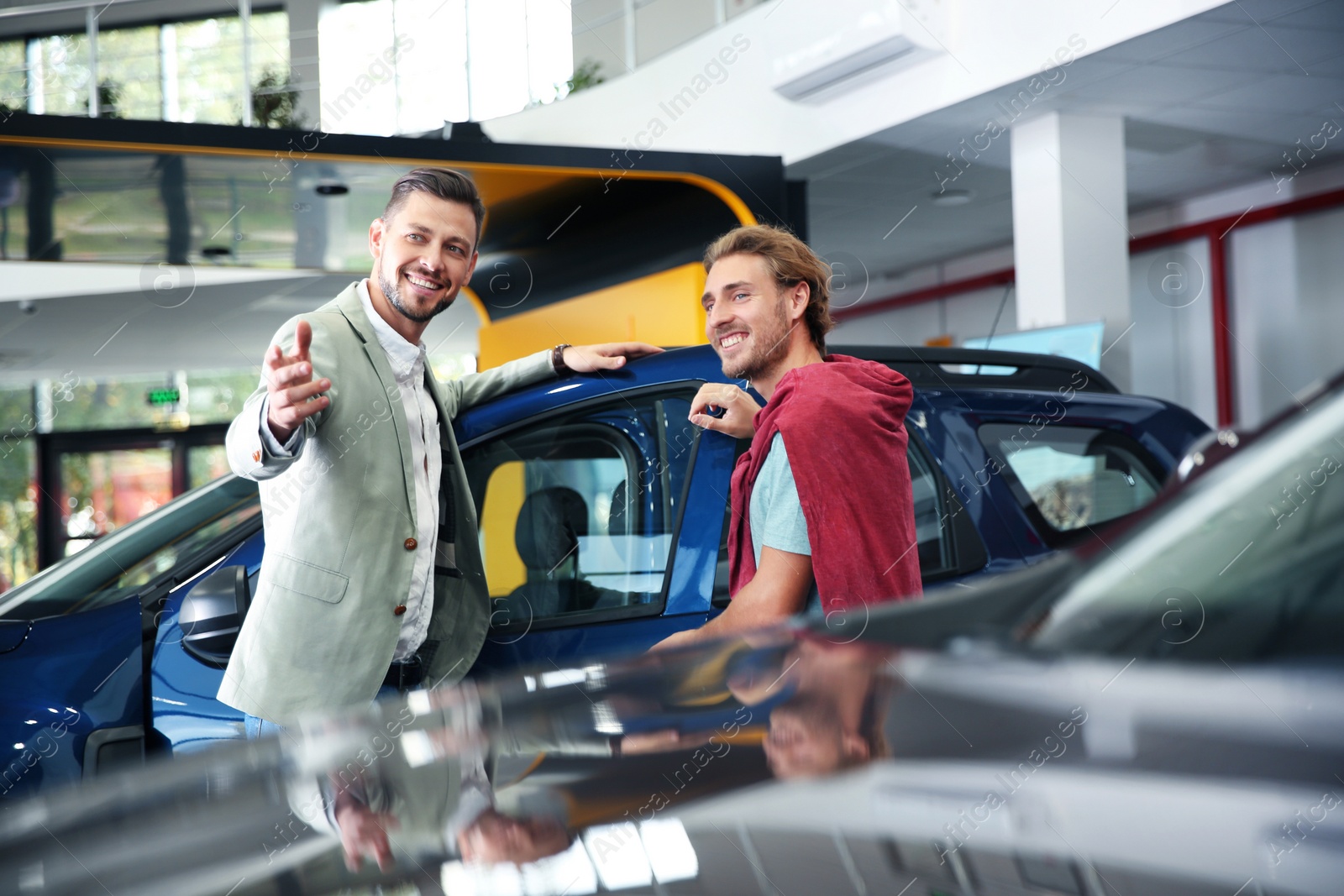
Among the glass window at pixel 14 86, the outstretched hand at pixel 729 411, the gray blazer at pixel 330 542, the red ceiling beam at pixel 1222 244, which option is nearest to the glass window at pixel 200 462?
the glass window at pixel 14 86

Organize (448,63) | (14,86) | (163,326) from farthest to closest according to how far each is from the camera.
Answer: (163,326), (14,86), (448,63)

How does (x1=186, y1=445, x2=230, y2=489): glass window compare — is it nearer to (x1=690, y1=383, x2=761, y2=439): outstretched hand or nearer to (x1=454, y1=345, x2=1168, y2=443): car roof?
(x1=454, y1=345, x2=1168, y2=443): car roof

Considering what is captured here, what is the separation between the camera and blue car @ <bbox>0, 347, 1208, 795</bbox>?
2.11 meters

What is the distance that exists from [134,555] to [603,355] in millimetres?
1256

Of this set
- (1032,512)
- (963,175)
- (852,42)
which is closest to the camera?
(1032,512)

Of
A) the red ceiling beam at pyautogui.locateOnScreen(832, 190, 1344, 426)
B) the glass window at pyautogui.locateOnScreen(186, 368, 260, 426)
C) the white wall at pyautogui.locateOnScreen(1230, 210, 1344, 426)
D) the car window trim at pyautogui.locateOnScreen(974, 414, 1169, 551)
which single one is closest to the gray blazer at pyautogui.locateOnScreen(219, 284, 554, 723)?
the car window trim at pyautogui.locateOnScreen(974, 414, 1169, 551)

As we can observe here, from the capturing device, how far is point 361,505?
6.16 ft

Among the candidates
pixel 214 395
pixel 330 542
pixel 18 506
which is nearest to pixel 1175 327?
pixel 330 542

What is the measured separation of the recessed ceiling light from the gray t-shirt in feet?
24.3

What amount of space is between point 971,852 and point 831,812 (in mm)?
83

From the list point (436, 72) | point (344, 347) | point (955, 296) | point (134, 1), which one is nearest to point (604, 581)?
point (344, 347)

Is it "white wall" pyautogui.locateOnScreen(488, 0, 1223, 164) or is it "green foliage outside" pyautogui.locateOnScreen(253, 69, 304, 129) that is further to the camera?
"green foliage outside" pyautogui.locateOnScreen(253, 69, 304, 129)

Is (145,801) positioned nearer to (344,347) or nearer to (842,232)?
(344,347)

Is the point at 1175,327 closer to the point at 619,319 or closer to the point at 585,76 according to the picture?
the point at 585,76
